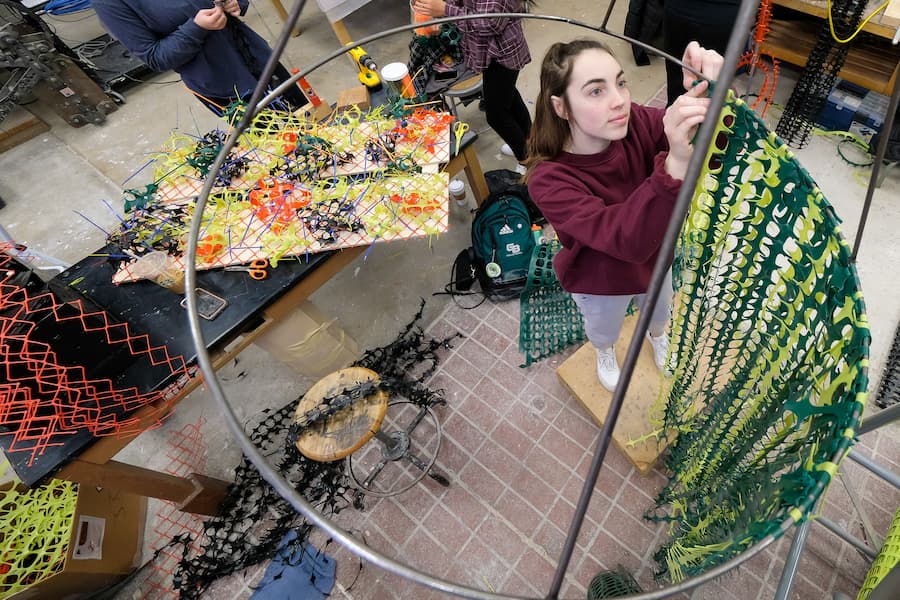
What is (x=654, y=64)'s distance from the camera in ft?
10.7

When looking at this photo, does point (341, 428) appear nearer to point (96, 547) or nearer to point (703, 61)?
point (96, 547)

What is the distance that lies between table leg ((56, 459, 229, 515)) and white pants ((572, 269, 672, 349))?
159 cm

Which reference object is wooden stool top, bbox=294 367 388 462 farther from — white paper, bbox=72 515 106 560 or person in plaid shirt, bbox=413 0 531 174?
person in plaid shirt, bbox=413 0 531 174

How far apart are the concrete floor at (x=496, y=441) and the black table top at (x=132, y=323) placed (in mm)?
772

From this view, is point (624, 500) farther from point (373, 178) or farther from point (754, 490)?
point (373, 178)

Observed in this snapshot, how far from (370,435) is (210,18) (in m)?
1.86

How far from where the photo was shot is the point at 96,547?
1751 millimetres

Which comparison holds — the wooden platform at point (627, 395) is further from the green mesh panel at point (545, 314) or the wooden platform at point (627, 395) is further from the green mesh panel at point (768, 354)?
the green mesh panel at point (768, 354)

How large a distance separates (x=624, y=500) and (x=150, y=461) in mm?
2144

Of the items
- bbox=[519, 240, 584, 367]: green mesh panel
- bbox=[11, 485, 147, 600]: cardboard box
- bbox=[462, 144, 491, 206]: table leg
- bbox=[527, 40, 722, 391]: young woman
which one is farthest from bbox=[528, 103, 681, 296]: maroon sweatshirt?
bbox=[11, 485, 147, 600]: cardboard box

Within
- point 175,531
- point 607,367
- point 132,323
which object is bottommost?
point 175,531

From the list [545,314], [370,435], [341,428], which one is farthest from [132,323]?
[545,314]

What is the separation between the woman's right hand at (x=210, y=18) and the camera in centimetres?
195

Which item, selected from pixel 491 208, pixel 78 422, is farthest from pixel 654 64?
pixel 78 422
